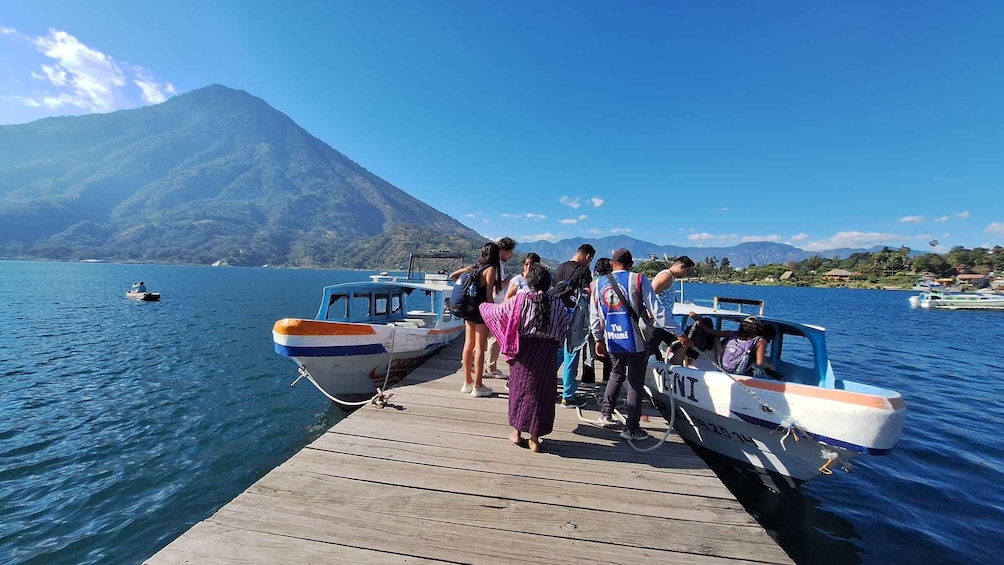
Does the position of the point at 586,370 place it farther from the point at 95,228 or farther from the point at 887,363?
the point at 95,228

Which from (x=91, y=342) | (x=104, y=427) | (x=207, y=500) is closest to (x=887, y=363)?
(x=207, y=500)

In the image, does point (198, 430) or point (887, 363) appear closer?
point (198, 430)

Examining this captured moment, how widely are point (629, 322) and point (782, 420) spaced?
2462 mm

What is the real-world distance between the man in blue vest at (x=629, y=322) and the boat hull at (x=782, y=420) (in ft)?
2.09

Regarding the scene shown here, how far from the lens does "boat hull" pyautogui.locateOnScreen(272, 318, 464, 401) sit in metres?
7.11

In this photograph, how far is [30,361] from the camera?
14875 millimetres

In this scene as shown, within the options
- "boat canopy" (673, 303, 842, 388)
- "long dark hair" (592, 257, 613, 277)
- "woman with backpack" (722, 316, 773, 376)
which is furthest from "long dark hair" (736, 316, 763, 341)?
"long dark hair" (592, 257, 613, 277)

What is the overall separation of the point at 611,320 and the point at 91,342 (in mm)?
25871

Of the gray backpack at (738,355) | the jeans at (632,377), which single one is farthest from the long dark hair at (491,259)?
the gray backpack at (738,355)

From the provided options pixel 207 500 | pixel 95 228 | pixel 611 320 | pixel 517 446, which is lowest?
pixel 207 500

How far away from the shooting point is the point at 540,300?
13.9ft

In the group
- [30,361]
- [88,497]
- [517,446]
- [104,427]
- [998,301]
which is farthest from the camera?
[998,301]

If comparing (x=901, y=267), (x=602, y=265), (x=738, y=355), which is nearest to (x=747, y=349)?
(x=738, y=355)

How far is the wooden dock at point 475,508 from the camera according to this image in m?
2.85
